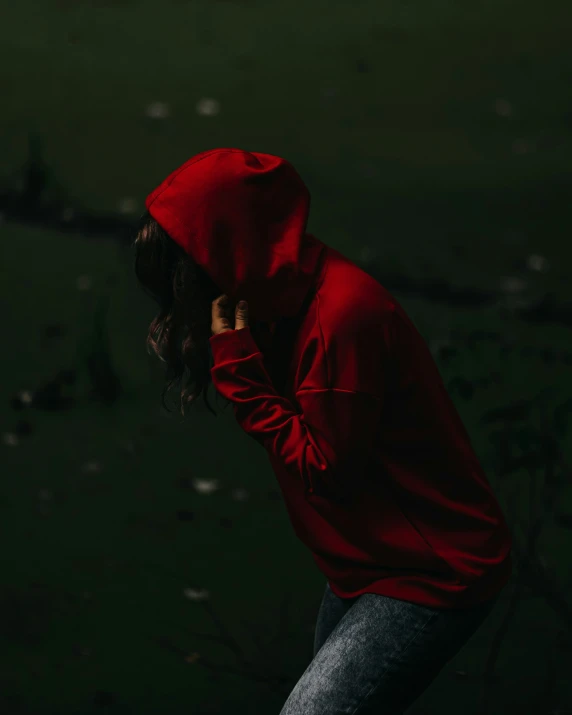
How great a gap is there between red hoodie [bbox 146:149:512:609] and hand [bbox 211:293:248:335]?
2 cm

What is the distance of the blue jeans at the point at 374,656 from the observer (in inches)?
65.1

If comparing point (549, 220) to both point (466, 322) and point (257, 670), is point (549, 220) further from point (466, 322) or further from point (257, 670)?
point (257, 670)

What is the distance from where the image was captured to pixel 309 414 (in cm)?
157

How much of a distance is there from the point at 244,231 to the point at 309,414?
1.18 ft

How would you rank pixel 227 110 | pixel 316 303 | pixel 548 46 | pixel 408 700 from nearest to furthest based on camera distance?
pixel 316 303
pixel 408 700
pixel 548 46
pixel 227 110

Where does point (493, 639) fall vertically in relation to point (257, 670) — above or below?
above

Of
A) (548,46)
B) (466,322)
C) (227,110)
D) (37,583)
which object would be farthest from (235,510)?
(548,46)

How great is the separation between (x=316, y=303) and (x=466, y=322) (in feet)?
4.81

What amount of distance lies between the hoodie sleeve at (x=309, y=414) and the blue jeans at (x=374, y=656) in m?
0.25

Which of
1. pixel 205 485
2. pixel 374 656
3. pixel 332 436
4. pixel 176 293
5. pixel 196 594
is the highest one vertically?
pixel 176 293

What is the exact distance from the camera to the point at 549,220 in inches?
113

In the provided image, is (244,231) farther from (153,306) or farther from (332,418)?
(153,306)

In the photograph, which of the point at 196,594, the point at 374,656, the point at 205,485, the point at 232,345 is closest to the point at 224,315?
the point at 232,345

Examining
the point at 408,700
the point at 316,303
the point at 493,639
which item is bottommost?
Answer: the point at 493,639
